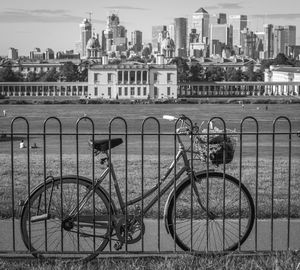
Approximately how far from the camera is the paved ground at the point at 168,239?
490 cm

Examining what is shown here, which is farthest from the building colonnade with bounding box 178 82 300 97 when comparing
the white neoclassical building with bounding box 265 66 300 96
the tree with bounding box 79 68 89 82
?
the tree with bounding box 79 68 89 82

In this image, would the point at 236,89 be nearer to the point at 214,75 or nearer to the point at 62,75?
the point at 214,75

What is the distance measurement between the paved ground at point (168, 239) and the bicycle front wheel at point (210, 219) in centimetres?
9

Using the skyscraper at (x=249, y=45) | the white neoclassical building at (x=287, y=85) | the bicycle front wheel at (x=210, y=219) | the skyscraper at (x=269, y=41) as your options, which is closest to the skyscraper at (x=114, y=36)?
the skyscraper at (x=249, y=45)

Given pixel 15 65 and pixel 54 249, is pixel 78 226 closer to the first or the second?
pixel 54 249

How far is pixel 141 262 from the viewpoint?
449 cm

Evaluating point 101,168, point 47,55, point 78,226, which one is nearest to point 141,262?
point 78,226

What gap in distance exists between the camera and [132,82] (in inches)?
3629

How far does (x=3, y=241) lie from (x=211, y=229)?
1331 millimetres

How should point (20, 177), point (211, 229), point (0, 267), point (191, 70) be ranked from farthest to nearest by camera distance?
point (191, 70) < point (20, 177) < point (211, 229) < point (0, 267)

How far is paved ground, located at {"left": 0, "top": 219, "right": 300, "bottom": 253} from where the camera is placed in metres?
4.90

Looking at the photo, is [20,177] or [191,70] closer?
[20,177]

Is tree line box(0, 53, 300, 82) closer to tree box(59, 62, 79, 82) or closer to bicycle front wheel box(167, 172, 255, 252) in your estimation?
tree box(59, 62, 79, 82)

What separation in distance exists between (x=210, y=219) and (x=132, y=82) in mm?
87482
